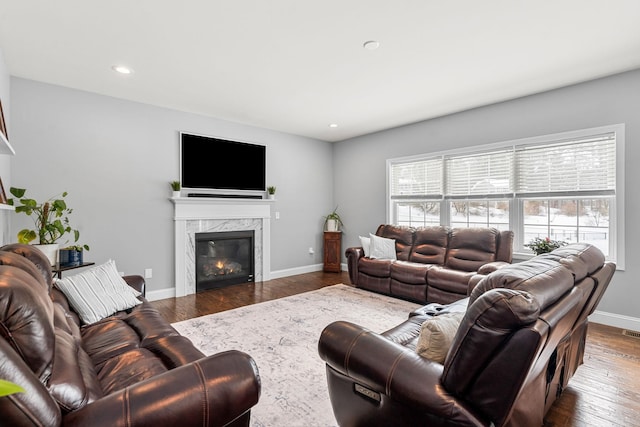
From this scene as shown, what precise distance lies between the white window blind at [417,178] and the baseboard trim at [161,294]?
150 inches

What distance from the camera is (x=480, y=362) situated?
1.10 meters

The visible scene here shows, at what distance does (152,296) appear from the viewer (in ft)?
13.9

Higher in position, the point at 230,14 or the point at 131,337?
the point at 230,14

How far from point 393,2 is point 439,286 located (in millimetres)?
3010

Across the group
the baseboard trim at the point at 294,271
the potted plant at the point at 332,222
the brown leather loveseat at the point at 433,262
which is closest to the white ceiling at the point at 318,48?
the brown leather loveseat at the point at 433,262

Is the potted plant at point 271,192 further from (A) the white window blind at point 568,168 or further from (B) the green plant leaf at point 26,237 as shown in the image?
(A) the white window blind at point 568,168

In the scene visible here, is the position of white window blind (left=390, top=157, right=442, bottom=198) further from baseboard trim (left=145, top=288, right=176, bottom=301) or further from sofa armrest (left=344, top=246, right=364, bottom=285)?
baseboard trim (left=145, top=288, right=176, bottom=301)

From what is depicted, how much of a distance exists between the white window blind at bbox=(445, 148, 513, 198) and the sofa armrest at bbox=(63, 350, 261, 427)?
4159 mm

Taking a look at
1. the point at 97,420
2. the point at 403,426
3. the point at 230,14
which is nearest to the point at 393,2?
the point at 230,14

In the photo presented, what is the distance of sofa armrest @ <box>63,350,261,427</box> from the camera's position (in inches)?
37.4

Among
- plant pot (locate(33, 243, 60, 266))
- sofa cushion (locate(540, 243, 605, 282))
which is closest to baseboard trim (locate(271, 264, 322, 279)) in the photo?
plant pot (locate(33, 243, 60, 266))

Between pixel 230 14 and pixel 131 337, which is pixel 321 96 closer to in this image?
pixel 230 14

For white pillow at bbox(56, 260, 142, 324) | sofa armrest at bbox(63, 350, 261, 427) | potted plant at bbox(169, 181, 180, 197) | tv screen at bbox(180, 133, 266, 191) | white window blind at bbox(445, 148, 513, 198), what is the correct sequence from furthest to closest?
tv screen at bbox(180, 133, 266, 191) < potted plant at bbox(169, 181, 180, 197) < white window blind at bbox(445, 148, 513, 198) < white pillow at bbox(56, 260, 142, 324) < sofa armrest at bbox(63, 350, 261, 427)

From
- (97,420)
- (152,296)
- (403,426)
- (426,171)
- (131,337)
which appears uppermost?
(426,171)
